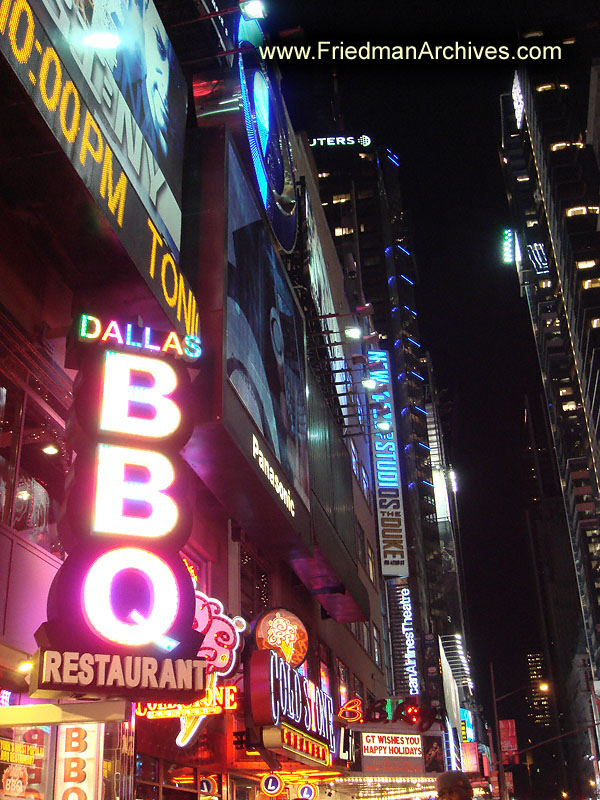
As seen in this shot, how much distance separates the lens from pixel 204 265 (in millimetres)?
16312

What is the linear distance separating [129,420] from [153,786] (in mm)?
6807

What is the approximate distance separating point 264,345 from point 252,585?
591 centimetres

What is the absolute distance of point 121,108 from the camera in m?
13.7

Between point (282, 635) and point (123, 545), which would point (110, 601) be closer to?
point (123, 545)

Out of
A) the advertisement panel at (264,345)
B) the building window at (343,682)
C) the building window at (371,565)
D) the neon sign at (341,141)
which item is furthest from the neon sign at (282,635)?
the neon sign at (341,141)

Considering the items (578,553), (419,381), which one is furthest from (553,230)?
(578,553)

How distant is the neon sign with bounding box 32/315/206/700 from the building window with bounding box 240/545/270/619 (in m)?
9.06

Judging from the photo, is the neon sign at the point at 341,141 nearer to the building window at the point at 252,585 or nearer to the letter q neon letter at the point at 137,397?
the building window at the point at 252,585

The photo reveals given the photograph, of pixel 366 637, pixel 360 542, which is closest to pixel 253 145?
pixel 360 542

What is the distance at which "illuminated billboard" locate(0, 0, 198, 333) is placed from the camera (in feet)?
34.1

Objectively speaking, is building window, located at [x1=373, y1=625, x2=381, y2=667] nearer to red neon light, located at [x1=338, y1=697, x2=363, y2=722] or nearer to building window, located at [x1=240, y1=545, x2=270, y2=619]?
red neon light, located at [x1=338, y1=697, x2=363, y2=722]

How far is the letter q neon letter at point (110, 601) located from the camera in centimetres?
973

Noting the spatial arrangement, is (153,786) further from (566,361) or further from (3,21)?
(566,361)

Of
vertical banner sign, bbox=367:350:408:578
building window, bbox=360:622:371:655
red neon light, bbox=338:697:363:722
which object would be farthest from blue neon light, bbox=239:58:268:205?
building window, bbox=360:622:371:655
